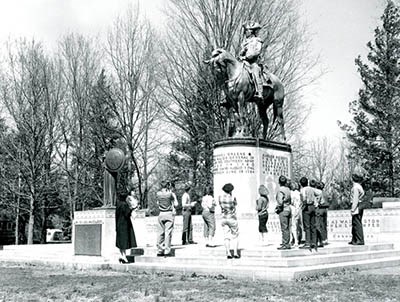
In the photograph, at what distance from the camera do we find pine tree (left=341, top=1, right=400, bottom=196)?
35.4 metres

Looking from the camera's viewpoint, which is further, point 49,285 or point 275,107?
point 275,107

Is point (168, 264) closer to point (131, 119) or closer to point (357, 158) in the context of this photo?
point (131, 119)

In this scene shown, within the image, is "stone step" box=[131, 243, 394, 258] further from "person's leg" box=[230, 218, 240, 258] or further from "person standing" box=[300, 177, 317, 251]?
"person standing" box=[300, 177, 317, 251]

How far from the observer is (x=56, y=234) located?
50688mm

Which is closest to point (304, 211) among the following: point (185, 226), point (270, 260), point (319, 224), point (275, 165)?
point (319, 224)

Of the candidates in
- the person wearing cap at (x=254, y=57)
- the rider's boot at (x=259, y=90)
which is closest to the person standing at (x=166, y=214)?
the rider's boot at (x=259, y=90)

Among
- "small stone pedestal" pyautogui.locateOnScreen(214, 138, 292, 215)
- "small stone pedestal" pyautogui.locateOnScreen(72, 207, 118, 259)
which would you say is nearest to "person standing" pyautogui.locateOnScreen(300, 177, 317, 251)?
"small stone pedestal" pyautogui.locateOnScreen(214, 138, 292, 215)

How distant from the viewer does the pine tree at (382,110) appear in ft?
116

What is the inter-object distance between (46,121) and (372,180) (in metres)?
20.3

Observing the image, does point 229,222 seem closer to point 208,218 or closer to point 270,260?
point 270,260

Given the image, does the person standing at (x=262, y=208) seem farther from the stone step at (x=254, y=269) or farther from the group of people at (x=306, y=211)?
the stone step at (x=254, y=269)

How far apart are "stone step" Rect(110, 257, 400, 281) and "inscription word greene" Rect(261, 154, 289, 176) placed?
5.06 metres

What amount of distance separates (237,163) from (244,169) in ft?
0.94

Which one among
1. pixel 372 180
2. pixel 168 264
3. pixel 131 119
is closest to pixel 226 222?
pixel 168 264
